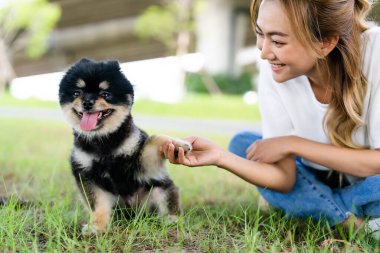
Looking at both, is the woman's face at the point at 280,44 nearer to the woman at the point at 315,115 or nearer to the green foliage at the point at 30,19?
the woman at the point at 315,115

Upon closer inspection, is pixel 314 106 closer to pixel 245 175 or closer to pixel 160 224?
pixel 245 175

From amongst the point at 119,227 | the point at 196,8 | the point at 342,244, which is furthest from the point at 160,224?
the point at 196,8

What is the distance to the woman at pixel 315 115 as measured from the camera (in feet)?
7.45

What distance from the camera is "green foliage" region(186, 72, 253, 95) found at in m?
17.4

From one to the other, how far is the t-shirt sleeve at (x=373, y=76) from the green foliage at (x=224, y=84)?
14739 millimetres

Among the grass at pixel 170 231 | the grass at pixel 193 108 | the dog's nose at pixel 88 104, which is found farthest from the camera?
the grass at pixel 193 108

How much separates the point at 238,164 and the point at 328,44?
2.33ft

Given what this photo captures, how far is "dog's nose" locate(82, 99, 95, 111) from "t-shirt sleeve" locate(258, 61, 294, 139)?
988 mm

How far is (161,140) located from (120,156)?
201 mm

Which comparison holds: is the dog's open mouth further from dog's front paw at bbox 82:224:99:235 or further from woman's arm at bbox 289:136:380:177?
woman's arm at bbox 289:136:380:177

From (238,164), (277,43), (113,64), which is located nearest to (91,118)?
(113,64)

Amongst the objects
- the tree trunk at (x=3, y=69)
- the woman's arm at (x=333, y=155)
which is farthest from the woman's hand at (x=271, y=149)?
the tree trunk at (x=3, y=69)

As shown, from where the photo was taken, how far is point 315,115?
263 centimetres

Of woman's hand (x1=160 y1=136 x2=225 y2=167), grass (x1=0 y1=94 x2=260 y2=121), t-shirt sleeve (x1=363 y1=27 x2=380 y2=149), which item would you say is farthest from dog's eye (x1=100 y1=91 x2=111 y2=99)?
grass (x1=0 y1=94 x2=260 y2=121)
